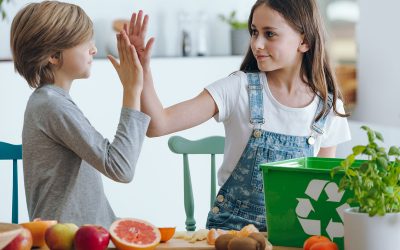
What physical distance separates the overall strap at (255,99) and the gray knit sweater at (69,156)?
12.7 inches

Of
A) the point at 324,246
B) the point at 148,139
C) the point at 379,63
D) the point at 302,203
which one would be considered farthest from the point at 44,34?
the point at 379,63

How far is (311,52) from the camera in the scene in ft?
7.17

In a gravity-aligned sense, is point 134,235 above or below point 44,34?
below

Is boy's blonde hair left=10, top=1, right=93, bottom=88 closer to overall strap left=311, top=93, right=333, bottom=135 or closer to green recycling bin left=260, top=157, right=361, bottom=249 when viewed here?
overall strap left=311, top=93, right=333, bottom=135

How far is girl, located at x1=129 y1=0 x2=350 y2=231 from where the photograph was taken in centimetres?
204

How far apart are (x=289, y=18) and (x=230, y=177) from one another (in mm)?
447

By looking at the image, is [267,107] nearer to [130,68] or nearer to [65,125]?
[130,68]

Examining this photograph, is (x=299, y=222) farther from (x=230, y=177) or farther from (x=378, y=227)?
(x=230, y=177)

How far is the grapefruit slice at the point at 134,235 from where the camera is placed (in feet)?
5.05

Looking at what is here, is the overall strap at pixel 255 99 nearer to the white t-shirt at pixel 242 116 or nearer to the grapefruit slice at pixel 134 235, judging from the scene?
the white t-shirt at pixel 242 116

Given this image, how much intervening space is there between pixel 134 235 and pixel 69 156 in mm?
489

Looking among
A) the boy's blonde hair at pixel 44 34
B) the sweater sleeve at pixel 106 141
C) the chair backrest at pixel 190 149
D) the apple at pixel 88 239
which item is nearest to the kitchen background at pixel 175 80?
the chair backrest at pixel 190 149

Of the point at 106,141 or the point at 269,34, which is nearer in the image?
the point at 106,141

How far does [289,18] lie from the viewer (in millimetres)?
2102
